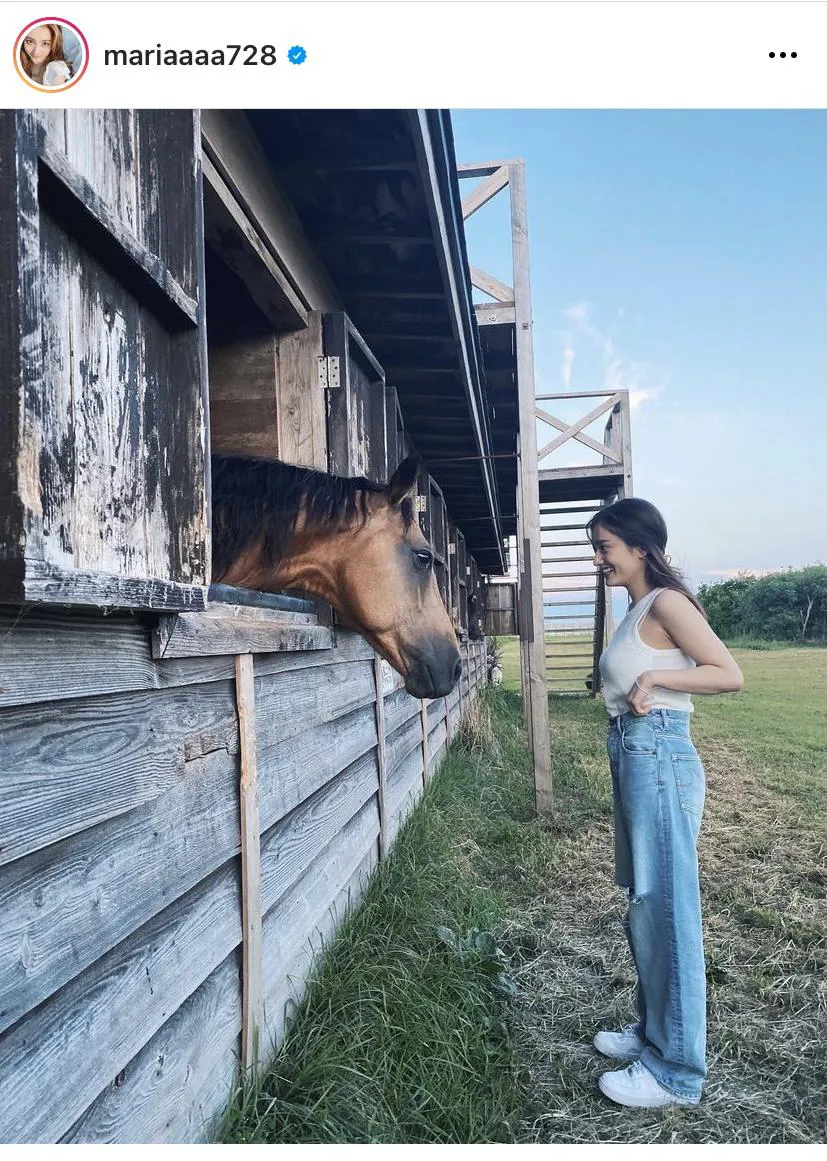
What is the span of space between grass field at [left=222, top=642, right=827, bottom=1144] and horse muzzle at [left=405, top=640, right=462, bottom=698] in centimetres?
92

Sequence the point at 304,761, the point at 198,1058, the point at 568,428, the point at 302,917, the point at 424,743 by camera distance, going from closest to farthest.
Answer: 1. the point at 198,1058
2. the point at 302,917
3. the point at 304,761
4. the point at 424,743
5. the point at 568,428

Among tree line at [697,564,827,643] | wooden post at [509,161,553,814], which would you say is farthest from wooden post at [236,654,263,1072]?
tree line at [697,564,827,643]

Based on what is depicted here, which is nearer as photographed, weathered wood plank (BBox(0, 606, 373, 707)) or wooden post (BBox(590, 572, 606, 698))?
weathered wood plank (BBox(0, 606, 373, 707))

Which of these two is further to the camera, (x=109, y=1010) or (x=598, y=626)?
(x=598, y=626)

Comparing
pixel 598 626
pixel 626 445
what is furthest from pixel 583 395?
pixel 598 626

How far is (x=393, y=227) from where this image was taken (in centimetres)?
286

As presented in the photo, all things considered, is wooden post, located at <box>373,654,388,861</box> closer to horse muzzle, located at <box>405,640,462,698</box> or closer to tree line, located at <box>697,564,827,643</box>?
horse muzzle, located at <box>405,640,462,698</box>

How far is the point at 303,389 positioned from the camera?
2.91 m

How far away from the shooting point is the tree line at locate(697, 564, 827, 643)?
12539 mm

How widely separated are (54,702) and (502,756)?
22.3 ft

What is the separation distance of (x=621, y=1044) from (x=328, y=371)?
2638mm

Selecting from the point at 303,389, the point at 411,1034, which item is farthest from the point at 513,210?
the point at 411,1034

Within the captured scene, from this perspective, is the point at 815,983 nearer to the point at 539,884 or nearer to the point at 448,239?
the point at 539,884
